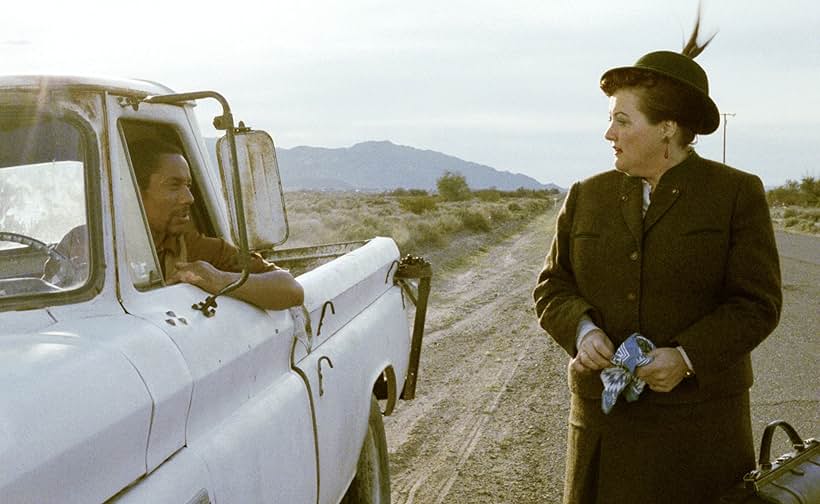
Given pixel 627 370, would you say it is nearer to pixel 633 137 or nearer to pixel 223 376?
pixel 633 137

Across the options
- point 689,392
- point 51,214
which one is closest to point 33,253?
point 51,214

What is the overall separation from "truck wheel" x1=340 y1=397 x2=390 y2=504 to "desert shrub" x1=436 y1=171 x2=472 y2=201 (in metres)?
64.3

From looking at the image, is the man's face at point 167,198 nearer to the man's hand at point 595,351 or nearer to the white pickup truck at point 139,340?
the white pickup truck at point 139,340

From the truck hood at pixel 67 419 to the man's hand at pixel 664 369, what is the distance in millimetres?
1532

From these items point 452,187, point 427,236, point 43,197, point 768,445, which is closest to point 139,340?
point 43,197

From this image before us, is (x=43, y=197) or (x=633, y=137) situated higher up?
(x=633, y=137)

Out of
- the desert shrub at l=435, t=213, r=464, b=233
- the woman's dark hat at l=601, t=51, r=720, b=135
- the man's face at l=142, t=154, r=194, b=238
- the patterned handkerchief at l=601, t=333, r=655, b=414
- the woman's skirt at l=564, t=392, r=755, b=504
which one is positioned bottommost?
the desert shrub at l=435, t=213, r=464, b=233

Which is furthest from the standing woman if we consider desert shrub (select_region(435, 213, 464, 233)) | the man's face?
desert shrub (select_region(435, 213, 464, 233))

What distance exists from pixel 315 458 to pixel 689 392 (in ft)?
4.03

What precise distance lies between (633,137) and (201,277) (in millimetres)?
1446

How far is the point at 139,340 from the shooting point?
2.03 m

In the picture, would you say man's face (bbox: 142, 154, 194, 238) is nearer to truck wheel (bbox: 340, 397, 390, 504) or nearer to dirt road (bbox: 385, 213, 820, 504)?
truck wheel (bbox: 340, 397, 390, 504)

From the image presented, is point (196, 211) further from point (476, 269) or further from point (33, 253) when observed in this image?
point (476, 269)

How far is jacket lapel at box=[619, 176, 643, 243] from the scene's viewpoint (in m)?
2.82
